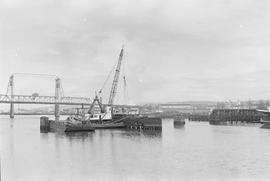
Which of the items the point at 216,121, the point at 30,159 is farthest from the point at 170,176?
the point at 216,121

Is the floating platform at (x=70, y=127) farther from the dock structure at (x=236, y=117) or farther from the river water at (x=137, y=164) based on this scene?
the dock structure at (x=236, y=117)

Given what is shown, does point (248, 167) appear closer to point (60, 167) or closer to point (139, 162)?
point (139, 162)

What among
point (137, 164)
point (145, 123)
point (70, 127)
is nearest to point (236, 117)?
point (145, 123)

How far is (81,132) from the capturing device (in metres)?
55.9

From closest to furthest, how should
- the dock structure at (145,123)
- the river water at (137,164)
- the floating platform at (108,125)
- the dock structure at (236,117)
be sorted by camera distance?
the river water at (137,164) < the dock structure at (145,123) < the floating platform at (108,125) < the dock structure at (236,117)

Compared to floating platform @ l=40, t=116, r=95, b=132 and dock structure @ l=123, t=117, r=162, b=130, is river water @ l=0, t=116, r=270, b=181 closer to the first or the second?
floating platform @ l=40, t=116, r=95, b=132

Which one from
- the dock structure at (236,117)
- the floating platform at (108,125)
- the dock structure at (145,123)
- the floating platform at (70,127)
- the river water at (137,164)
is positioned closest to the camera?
the river water at (137,164)

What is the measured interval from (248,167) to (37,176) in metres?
11.7

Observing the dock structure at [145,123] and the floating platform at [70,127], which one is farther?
the dock structure at [145,123]

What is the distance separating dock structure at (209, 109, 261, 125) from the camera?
332 feet

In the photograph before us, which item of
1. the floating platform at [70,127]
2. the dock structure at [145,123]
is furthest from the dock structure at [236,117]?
the floating platform at [70,127]

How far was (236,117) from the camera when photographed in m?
106

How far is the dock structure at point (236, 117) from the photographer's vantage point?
101 metres

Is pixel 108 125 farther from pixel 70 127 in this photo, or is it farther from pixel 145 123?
pixel 70 127
